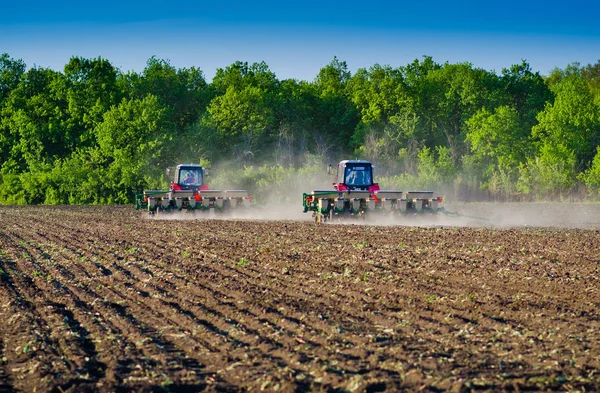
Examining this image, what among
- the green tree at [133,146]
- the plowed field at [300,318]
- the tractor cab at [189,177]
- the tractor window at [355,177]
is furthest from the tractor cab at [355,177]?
the green tree at [133,146]

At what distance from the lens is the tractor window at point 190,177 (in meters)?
40.3

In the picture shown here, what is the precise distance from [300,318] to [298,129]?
6962cm

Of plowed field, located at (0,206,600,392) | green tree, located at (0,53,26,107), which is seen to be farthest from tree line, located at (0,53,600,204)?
plowed field, located at (0,206,600,392)

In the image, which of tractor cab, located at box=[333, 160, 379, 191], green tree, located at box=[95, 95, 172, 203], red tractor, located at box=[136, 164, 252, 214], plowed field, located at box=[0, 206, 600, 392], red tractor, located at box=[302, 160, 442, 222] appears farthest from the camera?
green tree, located at box=[95, 95, 172, 203]

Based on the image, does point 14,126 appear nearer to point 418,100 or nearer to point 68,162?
point 68,162

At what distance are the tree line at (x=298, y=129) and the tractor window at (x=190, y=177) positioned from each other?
19092 millimetres

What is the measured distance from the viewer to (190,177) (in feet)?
133

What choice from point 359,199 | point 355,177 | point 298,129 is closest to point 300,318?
point 359,199

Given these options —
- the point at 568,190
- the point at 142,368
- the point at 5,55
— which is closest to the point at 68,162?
the point at 5,55

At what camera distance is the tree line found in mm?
64750

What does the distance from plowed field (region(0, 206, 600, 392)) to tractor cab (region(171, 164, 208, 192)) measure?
18718 mm

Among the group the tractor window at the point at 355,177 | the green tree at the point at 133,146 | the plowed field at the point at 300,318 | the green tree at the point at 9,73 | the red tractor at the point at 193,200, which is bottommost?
the plowed field at the point at 300,318

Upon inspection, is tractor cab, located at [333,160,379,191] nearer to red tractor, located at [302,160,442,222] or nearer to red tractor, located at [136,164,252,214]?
red tractor, located at [302,160,442,222]

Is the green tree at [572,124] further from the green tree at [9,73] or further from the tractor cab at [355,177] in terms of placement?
the green tree at [9,73]
